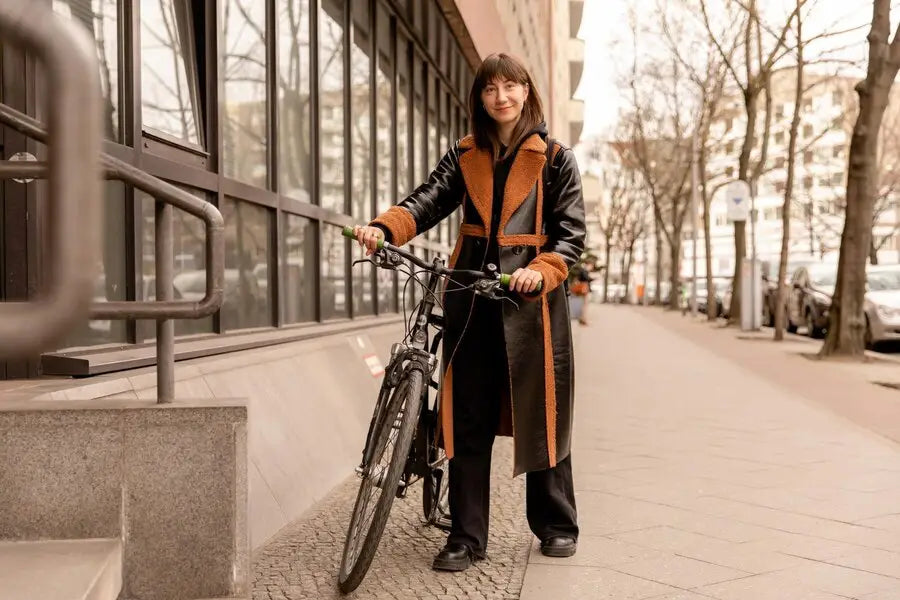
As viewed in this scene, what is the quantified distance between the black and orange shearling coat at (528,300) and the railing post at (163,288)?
81 centimetres

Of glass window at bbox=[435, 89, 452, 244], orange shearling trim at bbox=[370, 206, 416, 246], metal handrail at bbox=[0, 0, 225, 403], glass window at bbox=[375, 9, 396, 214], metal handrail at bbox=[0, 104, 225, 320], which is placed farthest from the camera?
glass window at bbox=[435, 89, 452, 244]

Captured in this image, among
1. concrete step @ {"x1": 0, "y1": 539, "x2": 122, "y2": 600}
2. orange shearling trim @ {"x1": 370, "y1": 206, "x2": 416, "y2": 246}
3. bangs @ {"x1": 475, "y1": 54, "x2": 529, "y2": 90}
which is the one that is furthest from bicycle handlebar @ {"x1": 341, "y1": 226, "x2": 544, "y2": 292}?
concrete step @ {"x1": 0, "y1": 539, "x2": 122, "y2": 600}

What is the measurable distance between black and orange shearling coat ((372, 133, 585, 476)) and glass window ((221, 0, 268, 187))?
7.68ft

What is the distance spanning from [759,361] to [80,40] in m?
14.1

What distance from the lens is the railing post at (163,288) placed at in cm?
310

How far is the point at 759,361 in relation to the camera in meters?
14.1

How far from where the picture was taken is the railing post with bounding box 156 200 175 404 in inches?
122

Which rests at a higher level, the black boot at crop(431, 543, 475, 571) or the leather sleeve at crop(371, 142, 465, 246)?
the leather sleeve at crop(371, 142, 465, 246)

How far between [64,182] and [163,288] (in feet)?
7.61

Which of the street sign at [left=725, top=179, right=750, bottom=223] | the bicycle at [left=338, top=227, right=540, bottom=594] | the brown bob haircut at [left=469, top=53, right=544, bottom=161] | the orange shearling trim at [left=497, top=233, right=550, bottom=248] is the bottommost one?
the bicycle at [left=338, top=227, right=540, bottom=594]

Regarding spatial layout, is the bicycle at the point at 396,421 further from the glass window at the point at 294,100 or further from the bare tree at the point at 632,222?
the bare tree at the point at 632,222

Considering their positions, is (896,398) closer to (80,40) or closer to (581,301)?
(80,40)

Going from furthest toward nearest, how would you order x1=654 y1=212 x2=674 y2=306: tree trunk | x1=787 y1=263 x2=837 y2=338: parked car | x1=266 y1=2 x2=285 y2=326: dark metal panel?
x1=654 y1=212 x2=674 y2=306: tree trunk → x1=787 y1=263 x2=837 y2=338: parked car → x1=266 y1=2 x2=285 y2=326: dark metal panel

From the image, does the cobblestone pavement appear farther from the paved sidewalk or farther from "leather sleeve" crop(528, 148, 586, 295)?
"leather sleeve" crop(528, 148, 586, 295)
